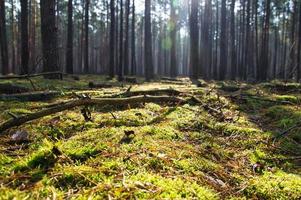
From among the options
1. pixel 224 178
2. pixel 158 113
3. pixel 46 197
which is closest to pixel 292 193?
pixel 224 178

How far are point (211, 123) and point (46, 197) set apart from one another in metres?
4.04

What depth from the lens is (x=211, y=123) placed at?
625cm

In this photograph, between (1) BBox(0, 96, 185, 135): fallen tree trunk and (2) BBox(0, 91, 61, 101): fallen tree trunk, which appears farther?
(2) BBox(0, 91, 61, 101): fallen tree trunk

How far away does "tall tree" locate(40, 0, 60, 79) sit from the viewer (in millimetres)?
13117

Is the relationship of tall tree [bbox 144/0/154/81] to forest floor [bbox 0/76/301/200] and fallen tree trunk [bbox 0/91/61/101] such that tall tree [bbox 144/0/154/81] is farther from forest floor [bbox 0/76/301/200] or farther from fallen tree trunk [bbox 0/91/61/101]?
forest floor [bbox 0/76/301/200]

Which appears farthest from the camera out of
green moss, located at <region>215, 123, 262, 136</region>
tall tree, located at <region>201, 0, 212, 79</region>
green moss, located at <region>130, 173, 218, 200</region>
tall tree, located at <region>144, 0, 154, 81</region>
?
tall tree, located at <region>201, 0, 212, 79</region>

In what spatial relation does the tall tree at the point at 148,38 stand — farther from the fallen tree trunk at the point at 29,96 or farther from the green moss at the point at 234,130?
the green moss at the point at 234,130

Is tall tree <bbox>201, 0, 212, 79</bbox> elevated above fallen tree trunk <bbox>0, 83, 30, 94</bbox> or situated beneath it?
elevated above

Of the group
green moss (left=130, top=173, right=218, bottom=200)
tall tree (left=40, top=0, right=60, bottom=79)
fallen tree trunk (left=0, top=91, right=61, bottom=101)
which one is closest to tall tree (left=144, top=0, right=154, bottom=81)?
tall tree (left=40, top=0, right=60, bottom=79)

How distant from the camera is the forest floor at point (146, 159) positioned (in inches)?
112

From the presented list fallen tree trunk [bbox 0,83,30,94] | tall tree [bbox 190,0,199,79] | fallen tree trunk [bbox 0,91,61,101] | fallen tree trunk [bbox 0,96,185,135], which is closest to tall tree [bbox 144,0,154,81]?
tall tree [bbox 190,0,199,79]

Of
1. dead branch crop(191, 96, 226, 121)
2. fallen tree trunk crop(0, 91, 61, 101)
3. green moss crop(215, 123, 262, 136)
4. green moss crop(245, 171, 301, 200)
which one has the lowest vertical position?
green moss crop(245, 171, 301, 200)

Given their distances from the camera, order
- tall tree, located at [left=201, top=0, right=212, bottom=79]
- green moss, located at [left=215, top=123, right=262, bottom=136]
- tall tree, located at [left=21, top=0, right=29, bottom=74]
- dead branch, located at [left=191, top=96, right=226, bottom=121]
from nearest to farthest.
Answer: green moss, located at [left=215, top=123, right=262, bottom=136]
dead branch, located at [left=191, top=96, right=226, bottom=121]
tall tree, located at [left=21, top=0, right=29, bottom=74]
tall tree, located at [left=201, top=0, right=212, bottom=79]

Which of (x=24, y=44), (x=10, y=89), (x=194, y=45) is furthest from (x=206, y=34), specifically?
(x=10, y=89)
